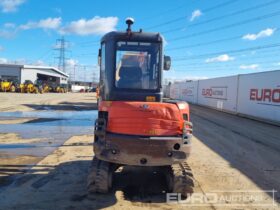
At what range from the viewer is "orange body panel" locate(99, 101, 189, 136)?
5.87 meters

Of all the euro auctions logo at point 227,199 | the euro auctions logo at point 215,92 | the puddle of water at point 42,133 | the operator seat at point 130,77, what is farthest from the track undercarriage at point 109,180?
the euro auctions logo at point 215,92

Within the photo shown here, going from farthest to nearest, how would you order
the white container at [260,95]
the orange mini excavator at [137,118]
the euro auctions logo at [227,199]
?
the white container at [260,95], the euro auctions logo at [227,199], the orange mini excavator at [137,118]

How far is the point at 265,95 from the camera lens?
2147cm

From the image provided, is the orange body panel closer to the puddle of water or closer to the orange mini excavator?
the orange mini excavator

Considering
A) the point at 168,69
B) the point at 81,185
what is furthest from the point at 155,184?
the point at 168,69

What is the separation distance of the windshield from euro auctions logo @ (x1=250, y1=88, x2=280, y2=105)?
15.2m

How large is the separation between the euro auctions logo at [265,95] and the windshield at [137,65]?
49.7ft

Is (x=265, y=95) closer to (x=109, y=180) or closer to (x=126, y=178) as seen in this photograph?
(x=126, y=178)

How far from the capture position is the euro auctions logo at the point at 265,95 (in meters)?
20.1

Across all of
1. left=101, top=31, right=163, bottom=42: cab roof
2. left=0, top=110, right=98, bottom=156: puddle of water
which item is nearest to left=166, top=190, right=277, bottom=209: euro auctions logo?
left=101, top=31, right=163, bottom=42: cab roof

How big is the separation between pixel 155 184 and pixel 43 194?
87.2 inches

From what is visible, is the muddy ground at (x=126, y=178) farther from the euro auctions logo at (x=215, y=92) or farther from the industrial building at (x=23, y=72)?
the industrial building at (x=23, y=72)

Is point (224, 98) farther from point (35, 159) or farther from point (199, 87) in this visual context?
point (35, 159)

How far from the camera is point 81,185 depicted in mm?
6773
